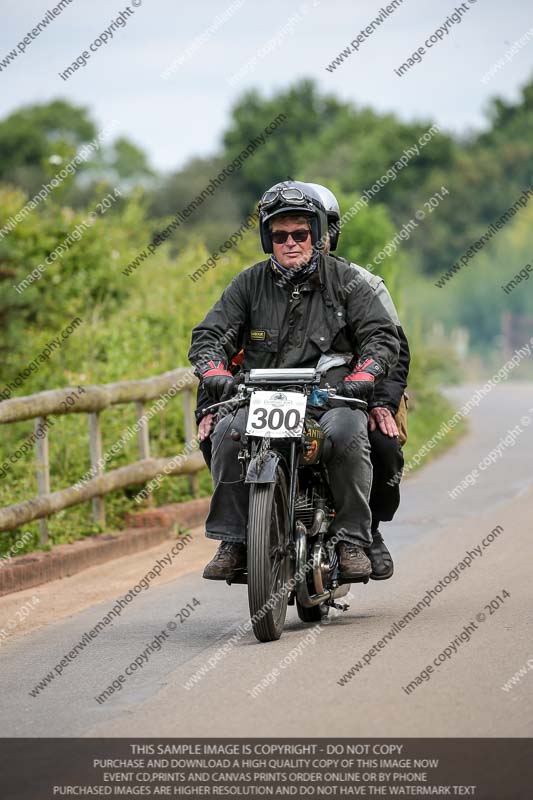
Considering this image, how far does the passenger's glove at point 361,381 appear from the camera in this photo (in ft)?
25.8

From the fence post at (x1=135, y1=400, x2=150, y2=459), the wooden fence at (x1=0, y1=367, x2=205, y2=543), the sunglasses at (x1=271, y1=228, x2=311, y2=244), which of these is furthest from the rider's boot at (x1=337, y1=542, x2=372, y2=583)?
the fence post at (x1=135, y1=400, x2=150, y2=459)

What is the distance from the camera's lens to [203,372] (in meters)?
8.02

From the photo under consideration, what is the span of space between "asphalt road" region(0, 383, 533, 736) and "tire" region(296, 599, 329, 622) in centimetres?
6

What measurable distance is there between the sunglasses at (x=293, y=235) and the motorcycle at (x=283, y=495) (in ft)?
2.52

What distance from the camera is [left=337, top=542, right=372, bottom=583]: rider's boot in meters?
8.01

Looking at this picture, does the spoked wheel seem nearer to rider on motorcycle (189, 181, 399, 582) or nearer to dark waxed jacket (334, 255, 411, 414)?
rider on motorcycle (189, 181, 399, 582)

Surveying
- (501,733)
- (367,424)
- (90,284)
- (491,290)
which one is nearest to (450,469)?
(90,284)

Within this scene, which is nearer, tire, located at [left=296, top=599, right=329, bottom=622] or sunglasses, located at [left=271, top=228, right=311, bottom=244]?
sunglasses, located at [left=271, top=228, right=311, bottom=244]


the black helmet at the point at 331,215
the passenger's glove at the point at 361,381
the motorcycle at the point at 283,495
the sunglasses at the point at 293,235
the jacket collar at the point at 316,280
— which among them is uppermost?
the black helmet at the point at 331,215

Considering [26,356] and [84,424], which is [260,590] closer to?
[84,424]

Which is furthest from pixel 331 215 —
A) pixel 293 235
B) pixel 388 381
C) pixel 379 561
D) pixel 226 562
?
pixel 226 562

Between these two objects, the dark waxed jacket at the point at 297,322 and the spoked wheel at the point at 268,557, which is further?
the dark waxed jacket at the point at 297,322
